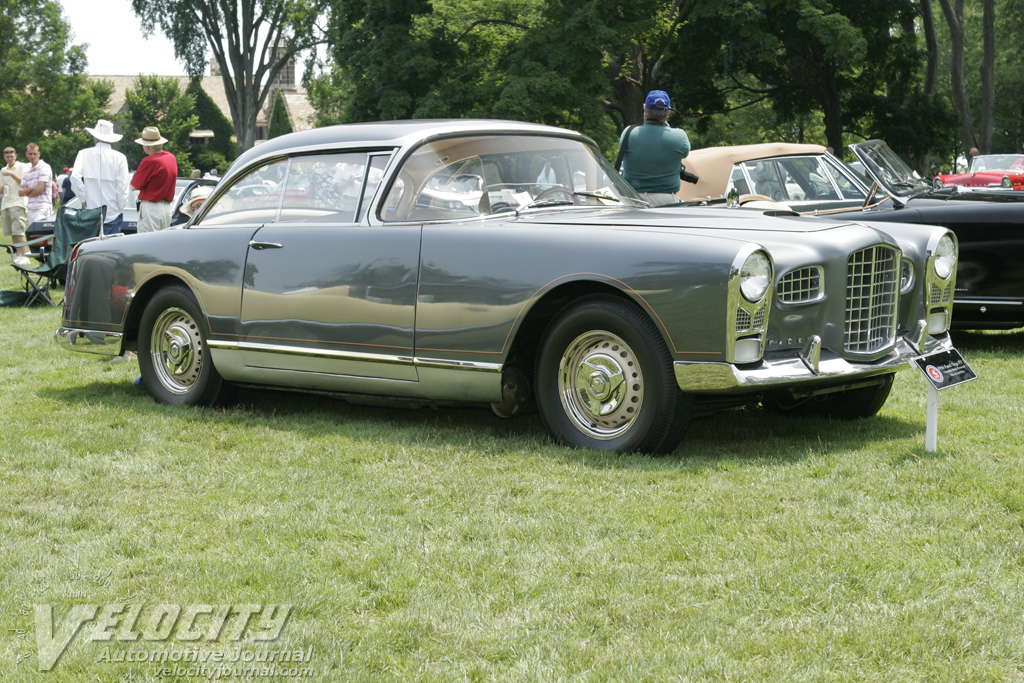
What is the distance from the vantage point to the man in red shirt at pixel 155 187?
34.9 feet

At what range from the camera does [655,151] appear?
343 inches

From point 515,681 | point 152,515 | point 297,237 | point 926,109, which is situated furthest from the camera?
point 926,109

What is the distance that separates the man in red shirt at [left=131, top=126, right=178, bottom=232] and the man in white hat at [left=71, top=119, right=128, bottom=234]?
1853mm

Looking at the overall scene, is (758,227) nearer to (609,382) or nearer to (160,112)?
(609,382)

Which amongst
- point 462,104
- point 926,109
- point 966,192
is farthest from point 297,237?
point 926,109

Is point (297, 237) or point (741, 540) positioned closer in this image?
point (741, 540)

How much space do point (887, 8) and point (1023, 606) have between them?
2982cm

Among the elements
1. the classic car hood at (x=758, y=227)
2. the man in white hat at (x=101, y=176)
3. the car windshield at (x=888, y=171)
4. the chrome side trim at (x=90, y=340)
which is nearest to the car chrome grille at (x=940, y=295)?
the classic car hood at (x=758, y=227)

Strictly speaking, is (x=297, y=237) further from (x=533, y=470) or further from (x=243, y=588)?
(x=243, y=588)

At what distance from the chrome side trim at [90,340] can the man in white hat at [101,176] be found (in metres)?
5.49

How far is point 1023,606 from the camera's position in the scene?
3303 millimetres

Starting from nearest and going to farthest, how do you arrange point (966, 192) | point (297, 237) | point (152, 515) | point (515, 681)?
point (515, 681) < point (152, 515) < point (297, 237) < point (966, 192)

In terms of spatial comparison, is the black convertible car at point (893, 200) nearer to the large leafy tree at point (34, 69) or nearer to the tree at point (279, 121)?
the large leafy tree at point (34, 69)

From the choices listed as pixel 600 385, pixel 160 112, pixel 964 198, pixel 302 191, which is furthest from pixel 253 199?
pixel 160 112
